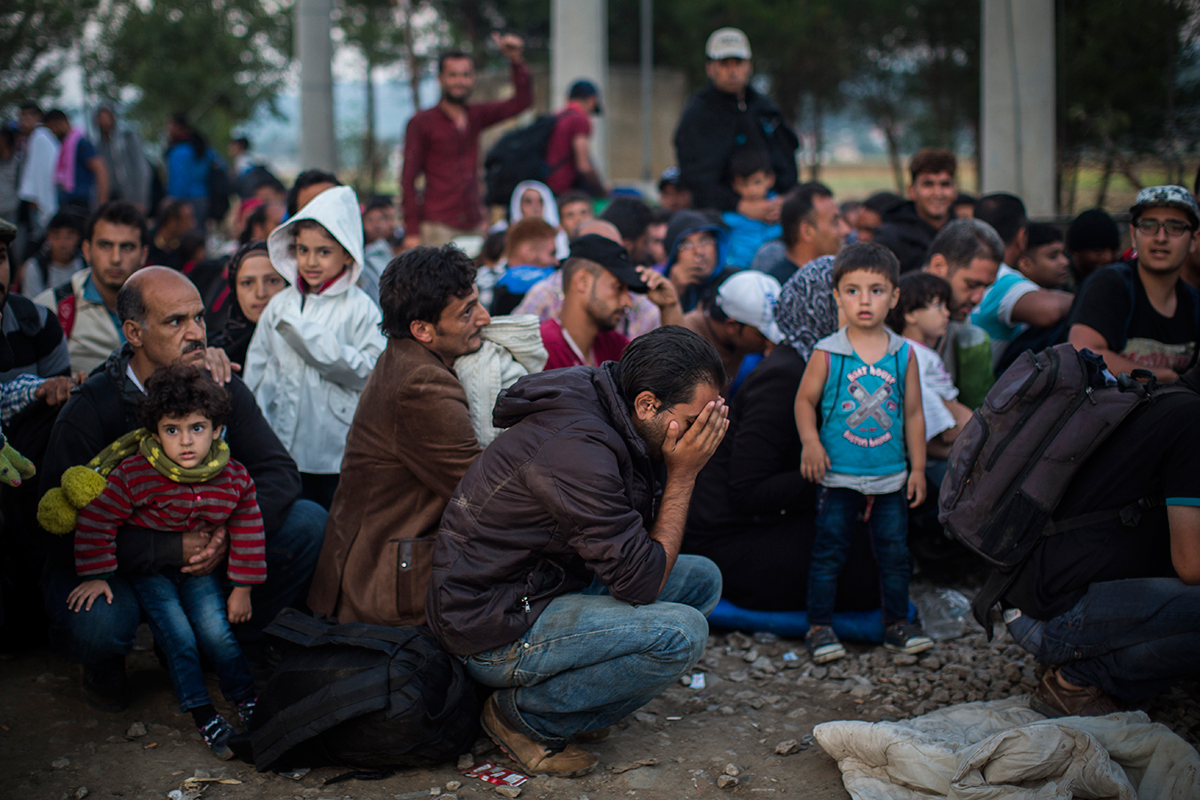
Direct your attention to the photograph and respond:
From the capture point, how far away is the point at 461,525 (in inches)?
120

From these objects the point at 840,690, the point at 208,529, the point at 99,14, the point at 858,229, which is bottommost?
the point at 840,690

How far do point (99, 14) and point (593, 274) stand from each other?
57.0ft

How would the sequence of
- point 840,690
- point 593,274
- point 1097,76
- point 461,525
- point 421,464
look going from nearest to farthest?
point 461,525 < point 421,464 < point 840,690 < point 593,274 < point 1097,76

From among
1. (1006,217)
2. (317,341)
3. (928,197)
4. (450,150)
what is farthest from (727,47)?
(317,341)

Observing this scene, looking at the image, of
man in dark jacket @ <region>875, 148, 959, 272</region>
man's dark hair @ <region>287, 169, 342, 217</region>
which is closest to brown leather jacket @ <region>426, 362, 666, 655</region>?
man's dark hair @ <region>287, 169, 342, 217</region>

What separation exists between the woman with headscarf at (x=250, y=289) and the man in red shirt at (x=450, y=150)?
3.27 m

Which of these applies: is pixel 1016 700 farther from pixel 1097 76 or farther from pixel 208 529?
pixel 1097 76

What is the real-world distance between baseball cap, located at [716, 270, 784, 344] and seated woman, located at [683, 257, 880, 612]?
361 mm

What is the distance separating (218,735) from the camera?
3.31 m

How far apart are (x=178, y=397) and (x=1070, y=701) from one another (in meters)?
3.25

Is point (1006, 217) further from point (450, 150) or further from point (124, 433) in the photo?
point (124, 433)

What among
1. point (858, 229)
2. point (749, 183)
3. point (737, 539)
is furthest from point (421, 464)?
point (858, 229)

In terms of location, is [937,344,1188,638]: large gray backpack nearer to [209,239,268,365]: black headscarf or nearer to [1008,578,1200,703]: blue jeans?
[1008,578,1200,703]: blue jeans

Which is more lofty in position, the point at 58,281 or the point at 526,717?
the point at 58,281
